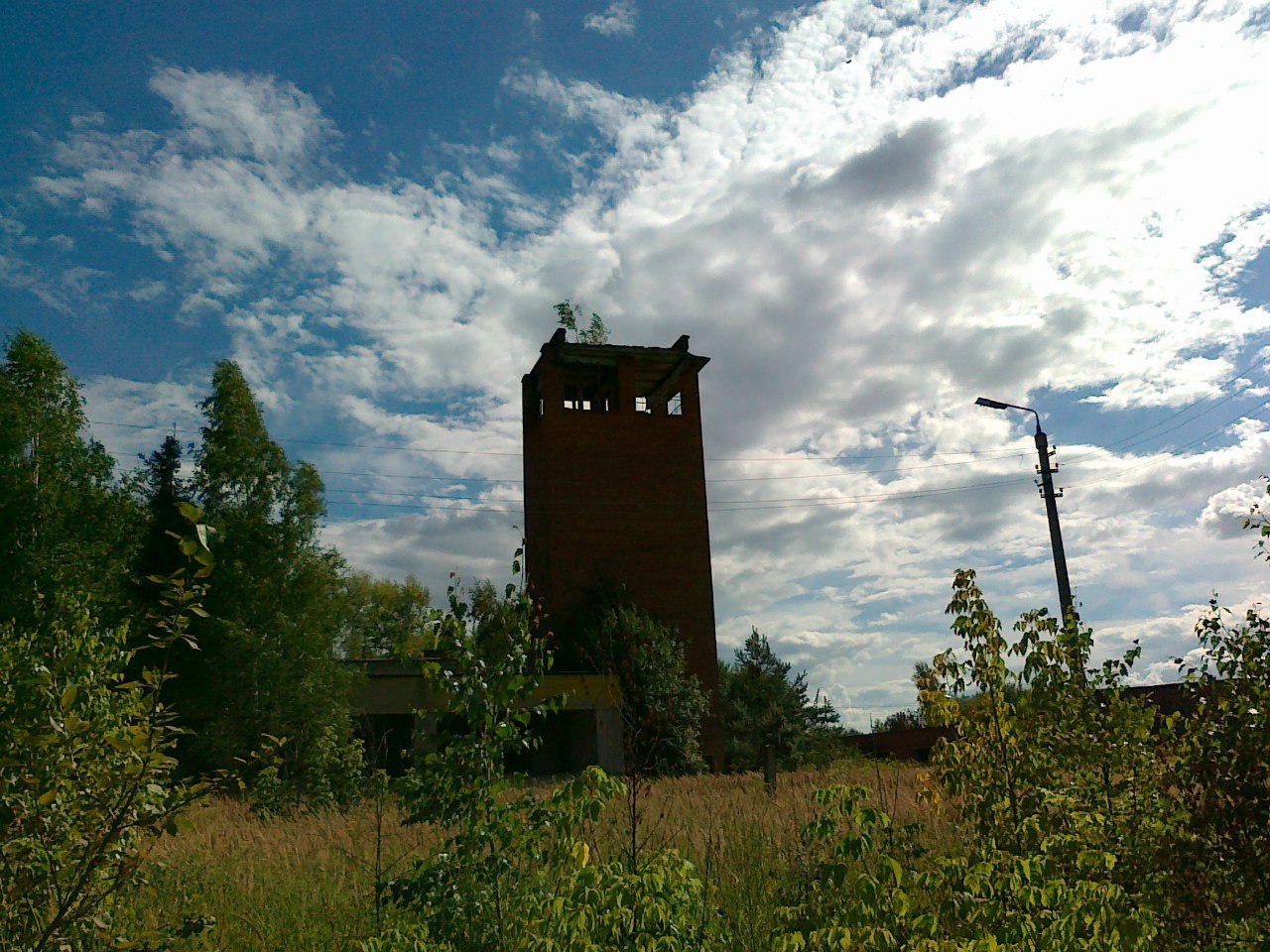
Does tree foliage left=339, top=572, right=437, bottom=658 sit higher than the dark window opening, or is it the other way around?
the dark window opening

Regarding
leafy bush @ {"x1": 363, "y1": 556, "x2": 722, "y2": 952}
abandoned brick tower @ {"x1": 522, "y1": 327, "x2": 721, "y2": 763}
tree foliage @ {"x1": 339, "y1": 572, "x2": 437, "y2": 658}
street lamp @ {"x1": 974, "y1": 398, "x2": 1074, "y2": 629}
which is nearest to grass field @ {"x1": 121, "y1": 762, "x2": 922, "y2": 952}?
leafy bush @ {"x1": 363, "y1": 556, "x2": 722, "y2": 952}

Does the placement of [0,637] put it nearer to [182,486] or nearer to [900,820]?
[900,820]

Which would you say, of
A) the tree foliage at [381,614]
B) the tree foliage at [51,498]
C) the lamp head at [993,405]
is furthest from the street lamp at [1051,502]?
the tree foliage at [381,614]

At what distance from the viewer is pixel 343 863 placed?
338 inches

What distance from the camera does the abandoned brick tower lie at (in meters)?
32.6

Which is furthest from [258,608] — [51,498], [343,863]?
[343,863]

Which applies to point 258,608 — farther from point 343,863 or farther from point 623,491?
point 343,863

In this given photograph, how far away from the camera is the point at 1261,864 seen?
15.6 ft

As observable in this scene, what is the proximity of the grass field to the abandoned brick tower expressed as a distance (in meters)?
20.5

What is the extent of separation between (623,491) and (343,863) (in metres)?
25.7

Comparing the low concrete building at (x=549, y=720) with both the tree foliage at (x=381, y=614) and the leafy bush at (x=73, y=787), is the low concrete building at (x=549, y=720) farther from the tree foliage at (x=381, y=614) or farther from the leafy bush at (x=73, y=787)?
the leafy bush at (x=73, y=787)

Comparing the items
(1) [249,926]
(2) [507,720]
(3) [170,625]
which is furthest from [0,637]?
(3) [170,625]

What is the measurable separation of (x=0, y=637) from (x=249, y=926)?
9.82 ft

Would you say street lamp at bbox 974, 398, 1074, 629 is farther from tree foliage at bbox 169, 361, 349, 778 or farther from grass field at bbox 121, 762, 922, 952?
tree foliage at bbox 169, 361, 349, 778
